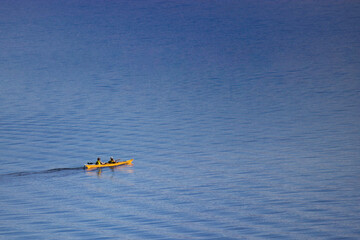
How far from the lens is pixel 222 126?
40875 millimetres

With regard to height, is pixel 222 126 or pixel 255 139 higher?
pixel 222 126

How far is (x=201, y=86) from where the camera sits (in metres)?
53.5

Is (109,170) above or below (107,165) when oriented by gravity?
below

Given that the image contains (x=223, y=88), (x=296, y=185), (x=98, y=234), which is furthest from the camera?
(x=223, y=88)

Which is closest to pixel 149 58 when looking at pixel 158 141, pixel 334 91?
pixel 334 91

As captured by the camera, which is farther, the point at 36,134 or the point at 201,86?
the point at 201,86

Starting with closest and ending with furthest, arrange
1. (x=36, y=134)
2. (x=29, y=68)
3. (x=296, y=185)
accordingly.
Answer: (x=296, y=185) → (x=36, y=134) → (x=29, y=68)

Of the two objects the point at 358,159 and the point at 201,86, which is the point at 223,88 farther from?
the point at 358,159

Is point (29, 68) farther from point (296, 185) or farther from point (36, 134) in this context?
point (296, 185)

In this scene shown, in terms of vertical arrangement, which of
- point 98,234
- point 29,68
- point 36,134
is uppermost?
point 29,68

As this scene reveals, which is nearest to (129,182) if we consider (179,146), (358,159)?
(179,146)

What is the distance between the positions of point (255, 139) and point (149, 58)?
101 ft

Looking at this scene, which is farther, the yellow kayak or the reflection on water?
the yellow kayak

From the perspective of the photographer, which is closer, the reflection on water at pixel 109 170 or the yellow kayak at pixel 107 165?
the reflection on water at pixel 109 170
